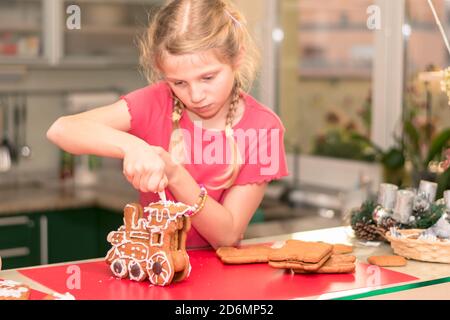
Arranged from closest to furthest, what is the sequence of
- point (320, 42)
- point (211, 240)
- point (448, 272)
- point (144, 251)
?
point (144, 251), point (448, 272), point (211, 240), point (320, 42)

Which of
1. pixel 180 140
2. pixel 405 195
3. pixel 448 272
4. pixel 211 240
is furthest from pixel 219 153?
pixel 448 272

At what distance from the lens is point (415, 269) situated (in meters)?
1.66

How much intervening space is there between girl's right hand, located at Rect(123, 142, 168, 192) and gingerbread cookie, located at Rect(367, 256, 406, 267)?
48 centimetres

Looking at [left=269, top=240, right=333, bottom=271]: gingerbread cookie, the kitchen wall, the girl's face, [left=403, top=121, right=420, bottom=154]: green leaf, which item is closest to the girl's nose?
the girl's face

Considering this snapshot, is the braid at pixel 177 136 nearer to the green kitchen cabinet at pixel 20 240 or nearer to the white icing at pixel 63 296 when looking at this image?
the white icing at pixel 63 296

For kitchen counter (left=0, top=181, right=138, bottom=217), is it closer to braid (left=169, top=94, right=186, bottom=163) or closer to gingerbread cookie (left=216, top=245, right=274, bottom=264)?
braid (left=169, top=94, right=186, bottom=163)

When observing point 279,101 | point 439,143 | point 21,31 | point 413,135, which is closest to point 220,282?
point 439,143

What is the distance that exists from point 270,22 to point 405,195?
98.6 inches

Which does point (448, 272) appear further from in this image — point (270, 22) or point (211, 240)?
point (270, 22)

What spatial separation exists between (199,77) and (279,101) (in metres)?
2.62

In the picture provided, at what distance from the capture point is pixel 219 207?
1748 mm

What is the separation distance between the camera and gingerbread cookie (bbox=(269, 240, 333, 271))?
156 centimetres

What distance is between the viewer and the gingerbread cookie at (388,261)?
5.47 ft

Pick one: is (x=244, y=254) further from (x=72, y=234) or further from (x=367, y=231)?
(x=72, y=234)
